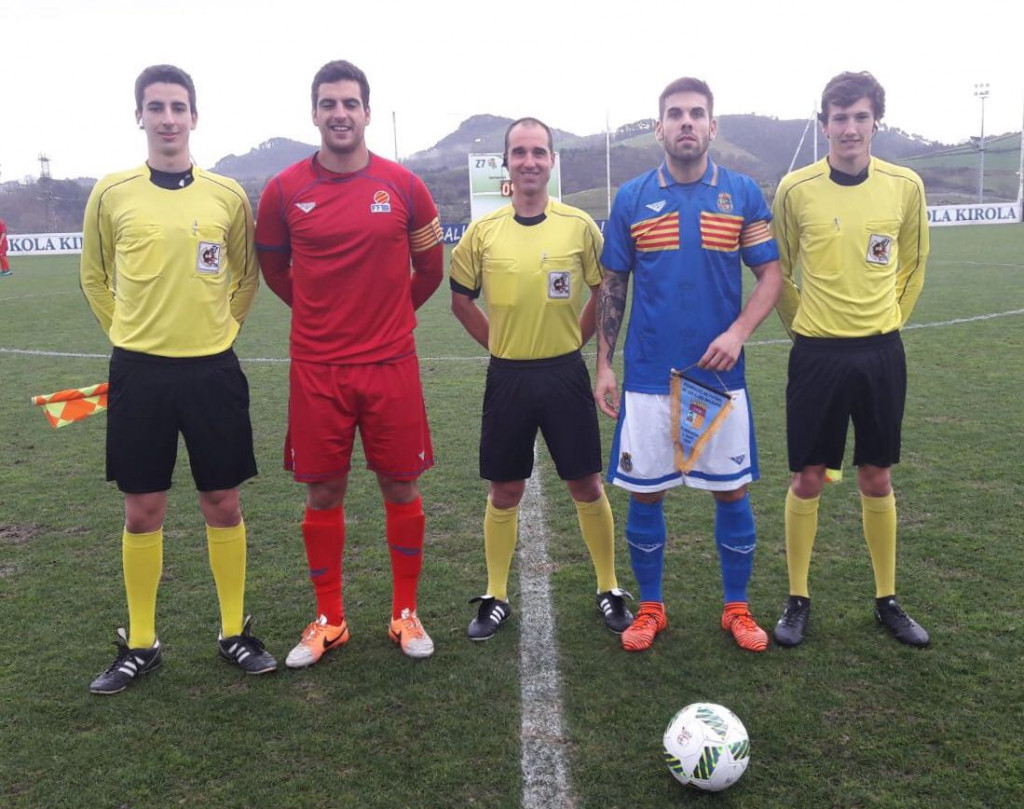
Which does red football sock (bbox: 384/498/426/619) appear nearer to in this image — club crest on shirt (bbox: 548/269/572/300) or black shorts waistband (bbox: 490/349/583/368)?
black shorts waistband (bbox: 490/349/583/368)

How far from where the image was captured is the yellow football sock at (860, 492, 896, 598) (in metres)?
3.73

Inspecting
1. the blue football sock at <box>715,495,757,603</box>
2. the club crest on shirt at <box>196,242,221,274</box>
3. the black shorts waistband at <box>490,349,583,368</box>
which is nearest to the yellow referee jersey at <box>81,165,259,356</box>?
the club crest on shirt at <box>196,242,221,274</box>

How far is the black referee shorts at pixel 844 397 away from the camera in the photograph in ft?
11.6

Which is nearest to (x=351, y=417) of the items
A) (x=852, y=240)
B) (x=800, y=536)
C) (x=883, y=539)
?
(x=800, y=536)

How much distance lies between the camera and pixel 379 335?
3.52 metres

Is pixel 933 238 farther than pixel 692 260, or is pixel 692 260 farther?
pixel 933 238

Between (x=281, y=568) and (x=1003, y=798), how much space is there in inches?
126

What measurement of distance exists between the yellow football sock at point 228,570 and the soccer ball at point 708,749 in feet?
5.98

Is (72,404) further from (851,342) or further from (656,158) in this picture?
(656,158)

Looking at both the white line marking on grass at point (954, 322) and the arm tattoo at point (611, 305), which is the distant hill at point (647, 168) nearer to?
the white line marking on grass at point (954, 322)

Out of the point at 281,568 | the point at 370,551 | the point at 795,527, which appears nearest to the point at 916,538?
the point at 795,527

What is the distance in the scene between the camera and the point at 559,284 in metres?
3.66

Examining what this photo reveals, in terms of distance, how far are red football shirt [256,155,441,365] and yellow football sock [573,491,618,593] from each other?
1076 millimetres

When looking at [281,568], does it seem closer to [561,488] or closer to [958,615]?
[561,488]
